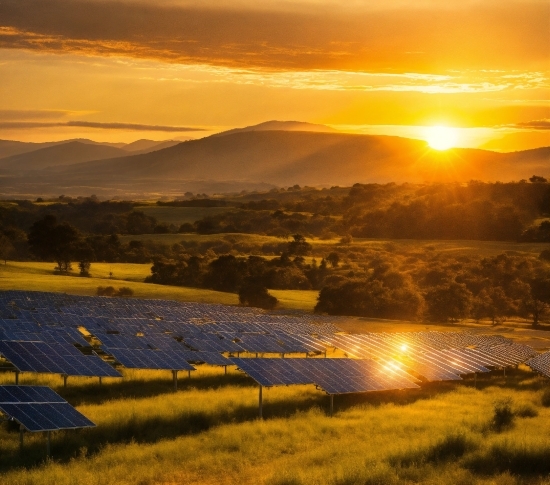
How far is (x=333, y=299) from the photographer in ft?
221

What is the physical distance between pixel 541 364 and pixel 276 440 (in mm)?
16437

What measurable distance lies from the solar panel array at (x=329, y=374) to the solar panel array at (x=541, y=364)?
6354 millimetres

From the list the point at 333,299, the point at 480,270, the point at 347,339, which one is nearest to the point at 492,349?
the point at 347,339

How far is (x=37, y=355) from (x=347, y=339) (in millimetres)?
16101

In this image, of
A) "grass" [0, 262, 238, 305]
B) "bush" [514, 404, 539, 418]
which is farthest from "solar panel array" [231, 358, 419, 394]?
"grass" [0, 262, 238, 305]

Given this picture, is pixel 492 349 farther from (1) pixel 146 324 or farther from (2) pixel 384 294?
(2) pixel 384 294

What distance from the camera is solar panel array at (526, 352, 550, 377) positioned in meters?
33.3

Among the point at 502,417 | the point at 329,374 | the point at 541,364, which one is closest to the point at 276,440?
the point at 329,374

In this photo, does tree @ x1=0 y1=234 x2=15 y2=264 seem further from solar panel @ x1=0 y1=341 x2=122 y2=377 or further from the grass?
solar panel @ x1=0 y1=341 x2=122 y2=377

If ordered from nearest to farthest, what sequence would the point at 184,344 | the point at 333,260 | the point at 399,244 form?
the point at 184,344, the point at 333,260, the point at 399,244

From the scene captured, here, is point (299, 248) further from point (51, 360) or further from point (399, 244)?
point (51, 360)

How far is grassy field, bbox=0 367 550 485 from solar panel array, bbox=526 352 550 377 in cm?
383

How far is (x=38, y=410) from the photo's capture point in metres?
19.5

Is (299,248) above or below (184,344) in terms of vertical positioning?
above
